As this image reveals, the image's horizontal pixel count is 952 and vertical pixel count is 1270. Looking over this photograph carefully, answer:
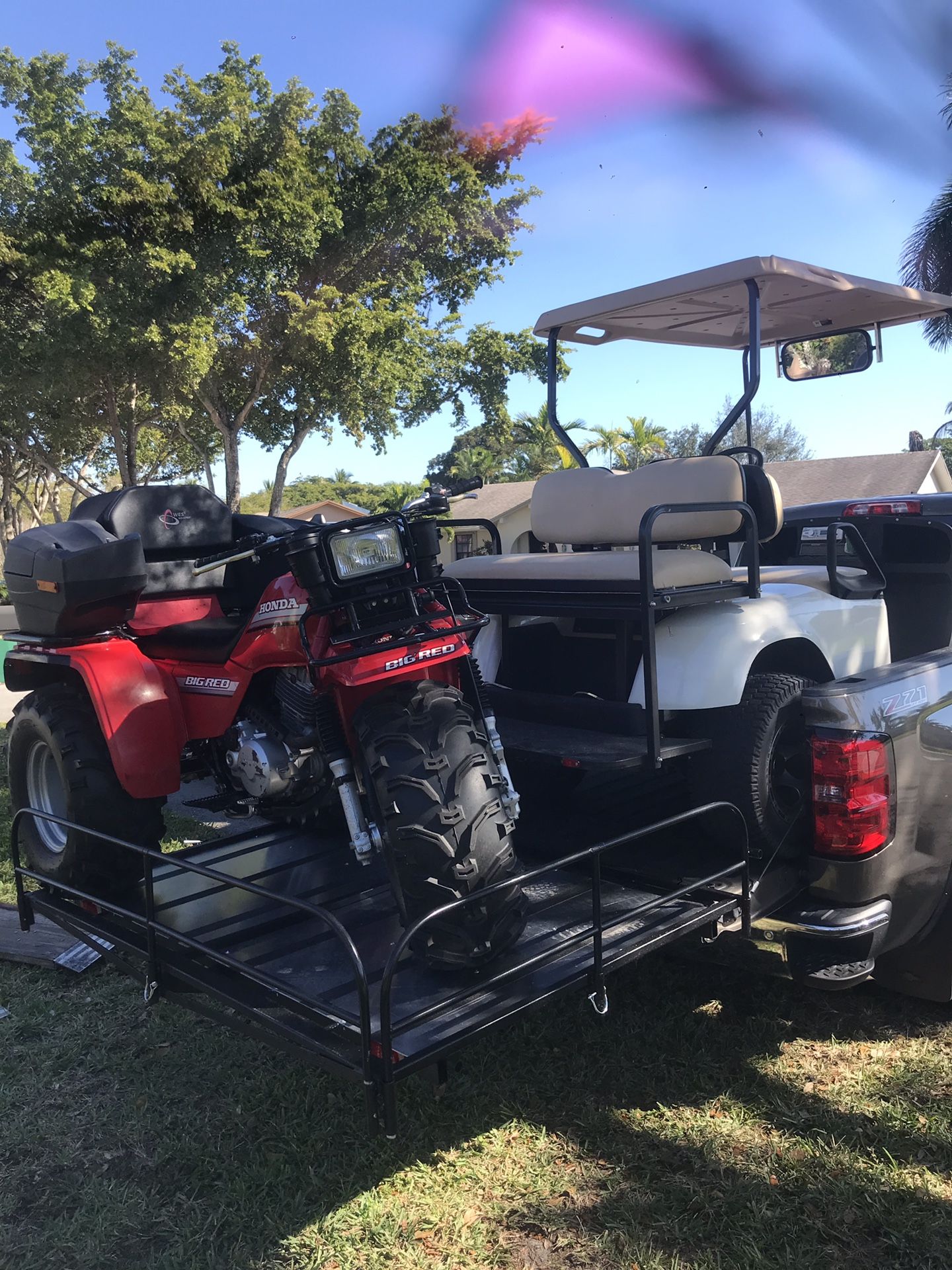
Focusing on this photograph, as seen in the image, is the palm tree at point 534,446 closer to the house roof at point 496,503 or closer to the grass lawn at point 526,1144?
the house roof at point 496,503

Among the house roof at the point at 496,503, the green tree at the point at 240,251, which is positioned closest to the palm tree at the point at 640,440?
the house roof at the point at 496,503

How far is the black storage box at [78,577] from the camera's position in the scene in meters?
3.43

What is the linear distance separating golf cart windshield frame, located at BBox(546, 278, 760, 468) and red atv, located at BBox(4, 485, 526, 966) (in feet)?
4.48

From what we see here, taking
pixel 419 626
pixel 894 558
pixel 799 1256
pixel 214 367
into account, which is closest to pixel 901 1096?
pixel 799 1256

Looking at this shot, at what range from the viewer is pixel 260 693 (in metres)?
3.52

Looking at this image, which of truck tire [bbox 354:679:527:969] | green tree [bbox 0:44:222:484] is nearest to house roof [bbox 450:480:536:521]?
green tree [bbox 0:44:222:484]

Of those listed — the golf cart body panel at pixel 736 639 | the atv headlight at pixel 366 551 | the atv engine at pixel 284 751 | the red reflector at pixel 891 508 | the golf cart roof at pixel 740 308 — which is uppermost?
the golf cart roof at pixel 740 308

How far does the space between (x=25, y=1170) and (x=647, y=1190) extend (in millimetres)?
1805

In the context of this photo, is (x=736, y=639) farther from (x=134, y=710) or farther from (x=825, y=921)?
(x=134, y=710)

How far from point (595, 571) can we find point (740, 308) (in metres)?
1.70

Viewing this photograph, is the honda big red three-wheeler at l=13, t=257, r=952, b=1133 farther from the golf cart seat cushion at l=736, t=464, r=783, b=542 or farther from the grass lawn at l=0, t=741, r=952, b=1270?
the grass lawn at l=0, t=741, r=952, b=1270

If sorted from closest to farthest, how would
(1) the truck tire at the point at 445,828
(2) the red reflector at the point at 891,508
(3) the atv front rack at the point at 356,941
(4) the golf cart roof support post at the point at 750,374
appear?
(3) the atv front rack at the point at 356,941 → (1) the truck tire at the point at 445,828 → (4) the golf cart roof support post at the point at 750,374 → (2) the red reflector at the point at 891,508

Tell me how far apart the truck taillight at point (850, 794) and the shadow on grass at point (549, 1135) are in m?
0.86

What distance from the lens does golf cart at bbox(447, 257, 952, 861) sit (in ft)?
10.2
